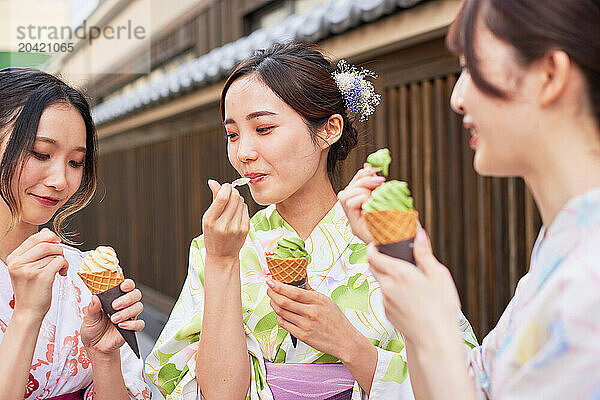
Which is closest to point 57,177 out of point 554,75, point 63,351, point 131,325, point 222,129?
point 131,325

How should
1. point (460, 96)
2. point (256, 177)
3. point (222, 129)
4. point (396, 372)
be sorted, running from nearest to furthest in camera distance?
point (460, 96)
point (396, 372)
point (256, 177)
point (222, 129)

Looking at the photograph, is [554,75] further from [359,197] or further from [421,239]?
[359,197]

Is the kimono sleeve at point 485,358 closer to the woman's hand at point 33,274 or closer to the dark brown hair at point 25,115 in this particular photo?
the woman's hand at point 33,274

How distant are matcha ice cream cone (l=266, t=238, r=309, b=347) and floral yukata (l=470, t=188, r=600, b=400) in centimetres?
81

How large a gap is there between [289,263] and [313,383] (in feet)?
1.55

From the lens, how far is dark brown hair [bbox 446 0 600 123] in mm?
1300

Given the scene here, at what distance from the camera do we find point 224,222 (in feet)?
6.75

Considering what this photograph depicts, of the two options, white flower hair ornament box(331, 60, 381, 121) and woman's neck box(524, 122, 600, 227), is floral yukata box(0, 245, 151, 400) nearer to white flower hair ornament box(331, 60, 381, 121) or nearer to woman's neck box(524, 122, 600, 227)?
white flower hair ornament box(331, 60, 381, 121)

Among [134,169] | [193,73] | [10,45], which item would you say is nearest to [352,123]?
[193,73]

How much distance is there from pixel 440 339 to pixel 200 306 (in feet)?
4.16

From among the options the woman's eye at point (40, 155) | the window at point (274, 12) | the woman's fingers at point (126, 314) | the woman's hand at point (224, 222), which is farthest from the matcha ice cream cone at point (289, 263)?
the window at point (274, 12)

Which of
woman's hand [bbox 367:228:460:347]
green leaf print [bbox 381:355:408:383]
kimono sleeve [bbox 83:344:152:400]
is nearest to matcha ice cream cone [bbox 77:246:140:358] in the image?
kimono sleeve [bbox 83:344:152:400]

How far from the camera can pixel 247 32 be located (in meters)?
9.40

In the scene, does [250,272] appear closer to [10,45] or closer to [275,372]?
[275,372]
